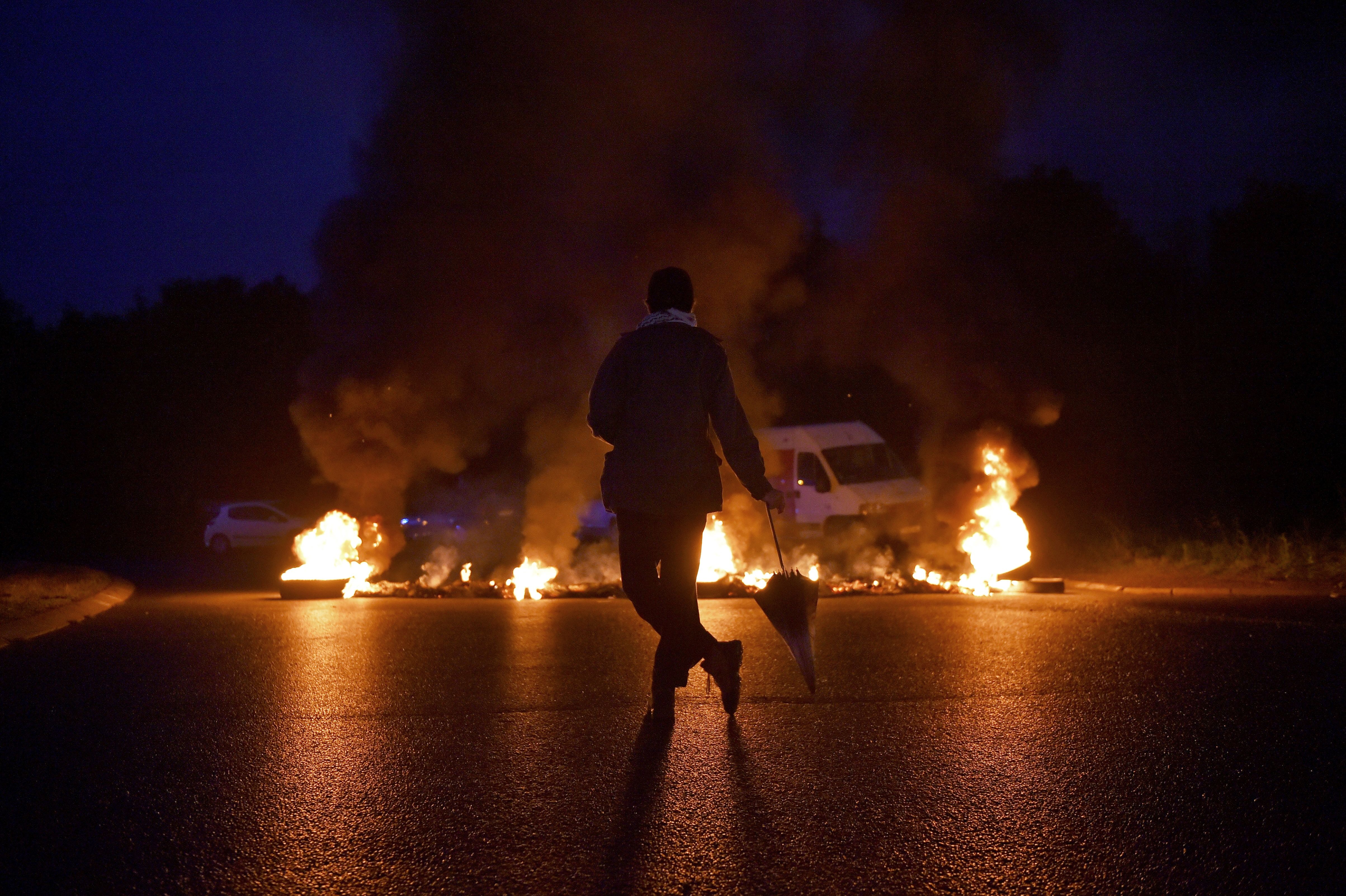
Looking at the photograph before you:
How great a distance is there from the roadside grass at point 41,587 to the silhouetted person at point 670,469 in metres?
7.00

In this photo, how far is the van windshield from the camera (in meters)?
→ 20.1

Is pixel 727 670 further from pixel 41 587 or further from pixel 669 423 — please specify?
pixel 41 587

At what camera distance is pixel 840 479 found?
20.0 meters

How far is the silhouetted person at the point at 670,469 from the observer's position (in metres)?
5.13

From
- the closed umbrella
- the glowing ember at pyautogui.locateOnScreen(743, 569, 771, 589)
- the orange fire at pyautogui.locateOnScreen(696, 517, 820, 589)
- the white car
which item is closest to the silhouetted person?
the closed umbrella

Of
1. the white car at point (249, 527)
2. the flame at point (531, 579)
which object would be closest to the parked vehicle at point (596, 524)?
the flame at point (531, 579)

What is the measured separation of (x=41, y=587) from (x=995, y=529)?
38.0 ft

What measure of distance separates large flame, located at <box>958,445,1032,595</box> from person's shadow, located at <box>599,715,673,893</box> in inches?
380

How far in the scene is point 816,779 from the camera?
4262 mm

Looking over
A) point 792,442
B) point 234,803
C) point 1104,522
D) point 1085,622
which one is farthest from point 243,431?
point 234,803

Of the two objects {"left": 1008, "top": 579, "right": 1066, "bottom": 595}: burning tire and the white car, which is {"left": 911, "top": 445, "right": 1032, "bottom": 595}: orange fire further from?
the white car

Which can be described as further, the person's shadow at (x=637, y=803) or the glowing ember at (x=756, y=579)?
the glowing ember at (x=756, y=579)

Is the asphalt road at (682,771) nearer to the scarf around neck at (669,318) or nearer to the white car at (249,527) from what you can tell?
the scarf around neck at (669,318)

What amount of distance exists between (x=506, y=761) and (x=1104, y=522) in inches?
645
